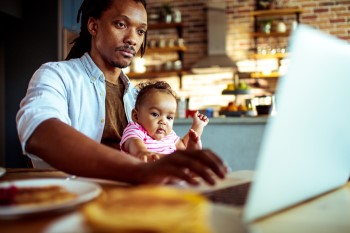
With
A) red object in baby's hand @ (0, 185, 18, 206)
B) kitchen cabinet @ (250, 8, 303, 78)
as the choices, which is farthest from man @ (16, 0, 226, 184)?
kitchen cabinet @ (250, 8, 303, 78)

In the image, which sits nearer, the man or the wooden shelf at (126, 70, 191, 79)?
the man

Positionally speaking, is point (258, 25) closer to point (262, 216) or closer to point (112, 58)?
point (112, 58)

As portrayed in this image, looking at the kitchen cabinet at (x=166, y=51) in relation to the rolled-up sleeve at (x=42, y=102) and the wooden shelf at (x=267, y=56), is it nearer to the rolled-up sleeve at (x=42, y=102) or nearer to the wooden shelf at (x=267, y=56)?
the wooden shelf at (x=267, y=56)

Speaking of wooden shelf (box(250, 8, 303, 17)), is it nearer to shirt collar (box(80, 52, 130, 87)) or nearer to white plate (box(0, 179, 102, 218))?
shirt collar (box(80, 52, 130, 87))

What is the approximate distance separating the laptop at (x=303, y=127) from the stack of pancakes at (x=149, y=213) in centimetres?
10

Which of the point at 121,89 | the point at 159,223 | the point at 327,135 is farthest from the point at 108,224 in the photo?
the point at 121,89

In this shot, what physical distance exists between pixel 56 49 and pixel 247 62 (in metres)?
3.32

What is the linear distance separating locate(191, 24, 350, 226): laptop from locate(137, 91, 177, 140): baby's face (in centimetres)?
95

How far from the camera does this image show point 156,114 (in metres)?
1.71

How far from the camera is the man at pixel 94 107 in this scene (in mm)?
843

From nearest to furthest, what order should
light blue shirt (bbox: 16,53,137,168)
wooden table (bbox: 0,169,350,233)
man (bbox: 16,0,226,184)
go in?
wooden table (bbox: 0,169,350,233) → man (bbox: 16,0,226,184) → light blue shirt (bbox: 16,53,137,168)

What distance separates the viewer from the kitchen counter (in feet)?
10.3

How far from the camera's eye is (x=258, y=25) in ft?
21.4

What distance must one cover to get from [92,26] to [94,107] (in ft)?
1.48
